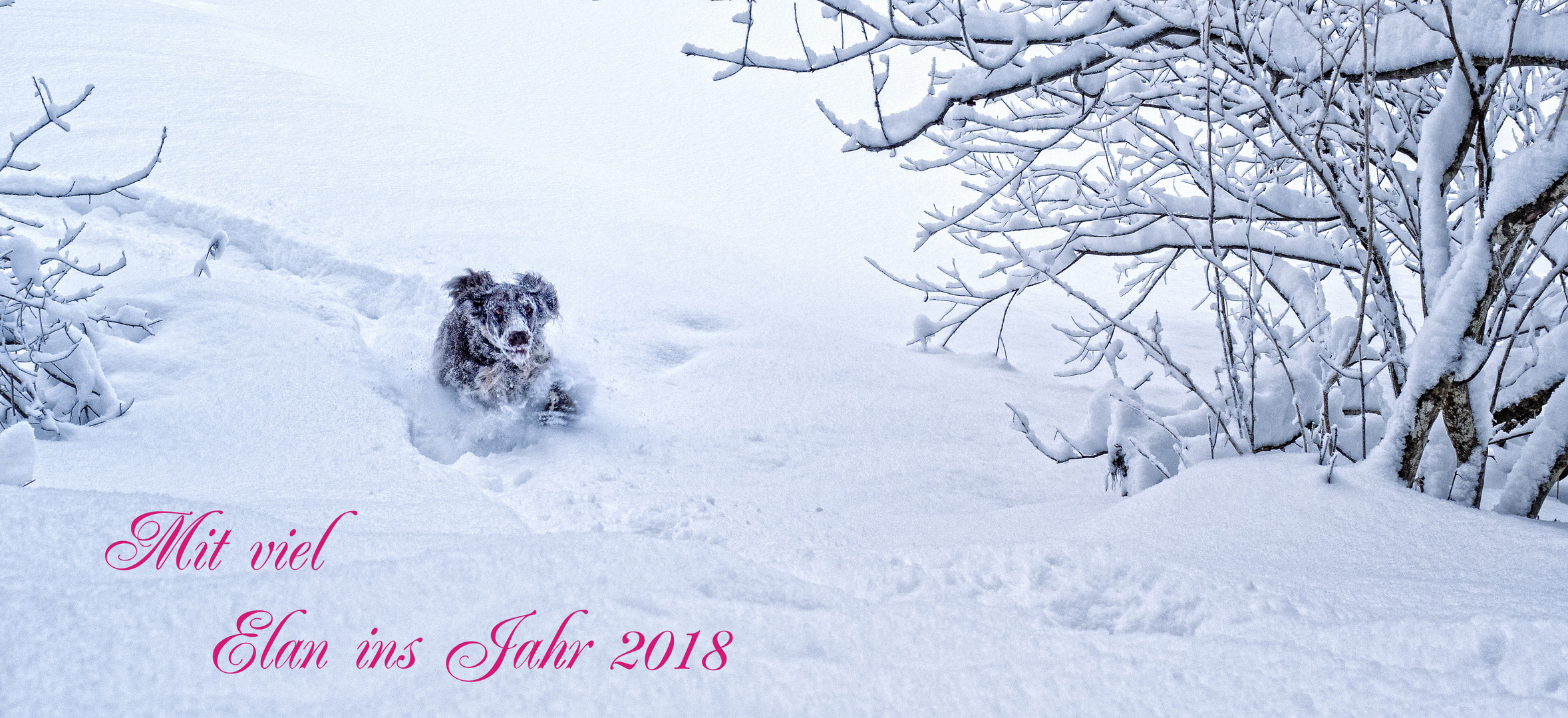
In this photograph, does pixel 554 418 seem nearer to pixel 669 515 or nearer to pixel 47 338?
pixel 669 515

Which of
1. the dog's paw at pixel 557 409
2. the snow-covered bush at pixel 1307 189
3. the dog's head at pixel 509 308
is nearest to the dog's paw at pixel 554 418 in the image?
the dog's paw at pixel 557 409

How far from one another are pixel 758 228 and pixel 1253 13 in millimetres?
6693

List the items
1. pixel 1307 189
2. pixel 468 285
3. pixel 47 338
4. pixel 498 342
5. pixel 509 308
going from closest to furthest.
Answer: pixel 47 338 < pixel 1307 189 < pixel 498 342 < pixel 509 308 < pixel 468 285

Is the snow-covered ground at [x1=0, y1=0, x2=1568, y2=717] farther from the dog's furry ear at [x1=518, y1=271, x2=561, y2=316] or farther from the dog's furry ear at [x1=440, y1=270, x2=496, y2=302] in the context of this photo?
the dog's furry ear at [x1=440, y1=270, x2=496, y2=302]

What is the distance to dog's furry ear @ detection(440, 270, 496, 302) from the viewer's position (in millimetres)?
4391

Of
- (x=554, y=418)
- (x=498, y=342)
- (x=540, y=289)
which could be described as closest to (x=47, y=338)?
(x=498, y=342)

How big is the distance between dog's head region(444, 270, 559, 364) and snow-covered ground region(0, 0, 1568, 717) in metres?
0.42

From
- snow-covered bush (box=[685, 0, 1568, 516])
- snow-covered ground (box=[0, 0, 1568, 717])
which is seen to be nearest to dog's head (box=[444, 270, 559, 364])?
snow-covered ground (box=[0, 0, 1568, 717])

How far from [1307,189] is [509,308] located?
3.72 meters

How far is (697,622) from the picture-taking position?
3.90 feet

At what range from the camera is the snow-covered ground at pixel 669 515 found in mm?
990

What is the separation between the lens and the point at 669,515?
254cm

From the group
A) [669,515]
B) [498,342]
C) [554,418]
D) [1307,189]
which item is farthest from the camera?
[498,342]

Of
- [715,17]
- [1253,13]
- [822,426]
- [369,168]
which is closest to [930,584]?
[1253,13]
